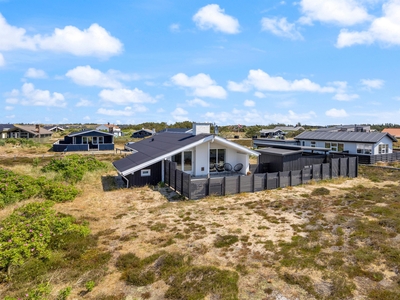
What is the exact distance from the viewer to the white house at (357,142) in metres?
32.9

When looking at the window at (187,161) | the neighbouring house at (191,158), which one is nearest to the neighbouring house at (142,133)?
the neighbouring house at (191,158)

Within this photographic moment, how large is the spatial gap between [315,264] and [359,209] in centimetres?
753

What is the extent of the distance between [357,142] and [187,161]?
24.5 metres

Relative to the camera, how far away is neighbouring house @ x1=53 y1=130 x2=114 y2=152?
44750 mm

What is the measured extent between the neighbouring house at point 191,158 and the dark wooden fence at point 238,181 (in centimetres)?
97

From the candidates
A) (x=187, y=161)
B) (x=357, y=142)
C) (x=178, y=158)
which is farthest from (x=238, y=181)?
(x=357, y=142)

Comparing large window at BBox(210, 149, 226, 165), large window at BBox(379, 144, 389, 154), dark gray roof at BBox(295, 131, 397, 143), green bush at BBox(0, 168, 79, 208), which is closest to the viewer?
green bush at BBox(0, 168, 79, 208)

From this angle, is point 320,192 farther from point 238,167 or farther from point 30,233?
point 30,233

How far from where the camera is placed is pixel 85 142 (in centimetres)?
4728

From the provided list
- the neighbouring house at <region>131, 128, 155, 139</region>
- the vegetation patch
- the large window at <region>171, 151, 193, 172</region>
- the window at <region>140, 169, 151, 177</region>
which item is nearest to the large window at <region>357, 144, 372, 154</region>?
the large window at <region>171, 151, 193, 172</region>

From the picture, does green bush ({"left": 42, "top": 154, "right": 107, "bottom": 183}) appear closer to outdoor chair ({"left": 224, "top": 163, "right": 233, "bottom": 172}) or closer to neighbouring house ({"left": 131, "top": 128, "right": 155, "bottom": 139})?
outdoor chair ({"left": 224, "top": 163, "right": 233, "bottom": 172})

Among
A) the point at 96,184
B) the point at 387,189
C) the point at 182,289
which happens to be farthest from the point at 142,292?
the point at 387,189

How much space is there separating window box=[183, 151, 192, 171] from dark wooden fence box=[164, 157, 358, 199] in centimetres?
221

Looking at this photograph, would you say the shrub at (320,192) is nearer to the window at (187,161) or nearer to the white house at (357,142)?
the window at (187,161)
